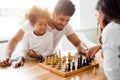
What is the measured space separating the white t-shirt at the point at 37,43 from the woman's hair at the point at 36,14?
4.9 inches

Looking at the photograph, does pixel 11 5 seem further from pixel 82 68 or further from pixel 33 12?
pixel 82 68

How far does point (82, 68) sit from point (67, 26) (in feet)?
2.34

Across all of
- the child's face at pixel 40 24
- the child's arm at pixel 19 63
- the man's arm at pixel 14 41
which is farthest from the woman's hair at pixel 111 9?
the man's arm at pixel 14 41

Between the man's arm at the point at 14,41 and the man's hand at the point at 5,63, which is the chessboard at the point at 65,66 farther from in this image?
the man's arm at the point at 14,41

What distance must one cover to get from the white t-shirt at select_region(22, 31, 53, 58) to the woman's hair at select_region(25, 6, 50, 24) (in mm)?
125

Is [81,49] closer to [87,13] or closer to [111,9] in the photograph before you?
[111,9]

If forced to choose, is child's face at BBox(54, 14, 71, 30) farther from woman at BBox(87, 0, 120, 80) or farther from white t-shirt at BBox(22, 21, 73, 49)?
woman at BBox(87, 0, 120, 80)

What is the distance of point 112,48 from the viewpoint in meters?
0.95

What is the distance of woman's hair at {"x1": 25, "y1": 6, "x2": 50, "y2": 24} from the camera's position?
156 centimetres

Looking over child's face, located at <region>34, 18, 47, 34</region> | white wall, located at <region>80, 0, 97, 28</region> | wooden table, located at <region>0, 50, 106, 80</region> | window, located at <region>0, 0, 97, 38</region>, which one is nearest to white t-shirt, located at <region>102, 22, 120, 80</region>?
wooden table, located at <region>0, 50, 106, 80</region>

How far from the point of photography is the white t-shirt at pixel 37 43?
1.61 metres

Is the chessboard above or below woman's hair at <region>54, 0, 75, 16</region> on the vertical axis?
below

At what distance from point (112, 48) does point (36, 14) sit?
81 cm

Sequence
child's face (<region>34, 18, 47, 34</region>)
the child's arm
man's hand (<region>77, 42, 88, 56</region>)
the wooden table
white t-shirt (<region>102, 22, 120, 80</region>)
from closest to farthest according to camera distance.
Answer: white t-shirt (<region>102, 22, 120, 80</region>) → the wooden table → the child's arm → child's face (<region>34, 18, 47, 34</region>) → man's hand (<region>77, 42, 88, 56</region>)
